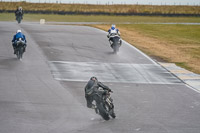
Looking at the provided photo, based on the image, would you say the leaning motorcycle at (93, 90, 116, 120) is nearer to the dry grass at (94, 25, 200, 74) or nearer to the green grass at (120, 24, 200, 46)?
the dry grass at (94, 25, 200, 74)

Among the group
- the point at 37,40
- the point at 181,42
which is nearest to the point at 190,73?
the point at 37,40

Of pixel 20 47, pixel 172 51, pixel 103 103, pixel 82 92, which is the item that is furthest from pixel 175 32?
pixel 103 103

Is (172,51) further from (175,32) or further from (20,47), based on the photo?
(175,32)

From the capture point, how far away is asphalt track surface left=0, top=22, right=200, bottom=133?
1530cm

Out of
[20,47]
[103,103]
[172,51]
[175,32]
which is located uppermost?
[20,47]

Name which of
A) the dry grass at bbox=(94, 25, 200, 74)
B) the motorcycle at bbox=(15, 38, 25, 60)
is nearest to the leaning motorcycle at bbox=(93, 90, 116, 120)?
the dry grass at bbox=(94, 25, 200, 74)

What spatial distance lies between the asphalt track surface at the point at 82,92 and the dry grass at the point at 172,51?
1.65m

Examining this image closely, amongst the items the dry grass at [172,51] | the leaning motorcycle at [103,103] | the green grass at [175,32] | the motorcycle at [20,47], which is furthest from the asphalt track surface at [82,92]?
the green grass at [175,32]

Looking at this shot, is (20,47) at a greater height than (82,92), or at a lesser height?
greater

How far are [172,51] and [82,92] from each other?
18.3m

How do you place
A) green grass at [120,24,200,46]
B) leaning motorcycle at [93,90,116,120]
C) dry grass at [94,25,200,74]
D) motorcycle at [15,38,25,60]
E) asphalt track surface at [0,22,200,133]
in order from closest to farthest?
asphalt track surface at [0,22,200,133] → leaning motorcycle at [93,90,116,120] → motorcycle at [15,38,25,60] → dry grass at [94,25,200,74] → green grass at [120,24,200,46]

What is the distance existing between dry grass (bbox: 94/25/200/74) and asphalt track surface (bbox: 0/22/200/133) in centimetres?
165

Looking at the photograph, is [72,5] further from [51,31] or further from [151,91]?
[151,91]

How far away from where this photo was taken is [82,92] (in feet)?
68.7
